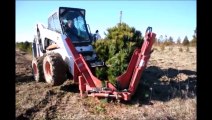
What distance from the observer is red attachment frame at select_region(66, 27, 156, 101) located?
761 centimetres

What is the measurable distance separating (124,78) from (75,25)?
348cm

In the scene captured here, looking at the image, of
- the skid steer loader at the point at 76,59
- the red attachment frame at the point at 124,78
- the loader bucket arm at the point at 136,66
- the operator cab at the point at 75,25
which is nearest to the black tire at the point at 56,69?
the skid steer loader at the point at 76,59

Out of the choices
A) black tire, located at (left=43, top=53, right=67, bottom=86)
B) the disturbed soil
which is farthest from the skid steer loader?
the disturbed soil

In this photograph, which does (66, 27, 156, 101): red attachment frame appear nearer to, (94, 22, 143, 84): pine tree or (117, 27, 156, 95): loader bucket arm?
(117, 27, 156, 95): loader bucket arm

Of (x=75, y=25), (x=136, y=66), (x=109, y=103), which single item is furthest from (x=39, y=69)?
(x=136, y=66)

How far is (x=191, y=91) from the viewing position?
905 cm

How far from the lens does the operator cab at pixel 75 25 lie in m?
10.2

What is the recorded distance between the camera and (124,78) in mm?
7898

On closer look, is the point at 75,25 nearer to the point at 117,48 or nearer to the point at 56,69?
the point at 56,69

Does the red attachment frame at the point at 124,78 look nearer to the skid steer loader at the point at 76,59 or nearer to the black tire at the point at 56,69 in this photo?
the skid steer loader at the point at 76,59
